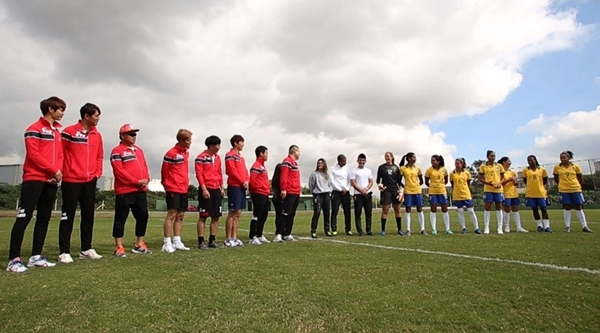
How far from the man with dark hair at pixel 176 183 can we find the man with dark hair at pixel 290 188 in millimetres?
2058

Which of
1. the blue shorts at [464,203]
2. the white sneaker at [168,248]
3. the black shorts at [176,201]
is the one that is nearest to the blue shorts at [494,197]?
the blue shorts at [464,203]

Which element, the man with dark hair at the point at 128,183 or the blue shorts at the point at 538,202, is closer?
the man with dark hair at the point at 128,183

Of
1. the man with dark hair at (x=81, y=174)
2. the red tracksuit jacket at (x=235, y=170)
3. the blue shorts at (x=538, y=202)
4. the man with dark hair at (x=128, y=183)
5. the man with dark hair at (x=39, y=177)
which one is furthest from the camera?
the blue shorts at (x=538, y=202)

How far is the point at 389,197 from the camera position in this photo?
29.1 ft

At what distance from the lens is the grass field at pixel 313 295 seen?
7.88 feet

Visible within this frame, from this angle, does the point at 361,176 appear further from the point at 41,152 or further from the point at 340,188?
the point at 41,152

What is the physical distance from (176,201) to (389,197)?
511 centimetres

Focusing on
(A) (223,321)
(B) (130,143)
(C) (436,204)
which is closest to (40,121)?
(B) (130,143)

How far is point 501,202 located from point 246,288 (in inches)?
323

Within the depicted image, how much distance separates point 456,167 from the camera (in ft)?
31.8

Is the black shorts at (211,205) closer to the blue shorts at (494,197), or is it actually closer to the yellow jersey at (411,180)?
the yellow jersey at (411,180)

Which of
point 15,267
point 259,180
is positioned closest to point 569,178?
point 259,180

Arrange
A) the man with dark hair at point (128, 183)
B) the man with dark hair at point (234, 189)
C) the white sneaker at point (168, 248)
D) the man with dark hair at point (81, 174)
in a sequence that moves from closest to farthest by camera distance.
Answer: the man with dark hair at point (81, 174)
the man with dark hair at point (128, 183)
the white sneaker at point (168, 248)
the man with dark hair at point (234, 189)

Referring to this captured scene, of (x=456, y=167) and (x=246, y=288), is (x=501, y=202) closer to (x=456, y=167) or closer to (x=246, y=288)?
(x=456, y=167)
